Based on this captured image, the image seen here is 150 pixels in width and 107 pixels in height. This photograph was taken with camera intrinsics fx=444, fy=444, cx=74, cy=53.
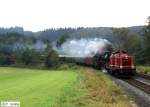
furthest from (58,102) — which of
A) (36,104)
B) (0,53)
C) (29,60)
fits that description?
(0,53)

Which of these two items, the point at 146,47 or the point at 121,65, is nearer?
the point at 121,65

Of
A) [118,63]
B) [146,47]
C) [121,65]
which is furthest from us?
[146,47]

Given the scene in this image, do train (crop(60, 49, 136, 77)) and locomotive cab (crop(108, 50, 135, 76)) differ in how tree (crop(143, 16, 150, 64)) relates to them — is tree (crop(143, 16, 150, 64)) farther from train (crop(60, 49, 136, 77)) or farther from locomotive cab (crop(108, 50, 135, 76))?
locomotive cab (crop(108, 50, 135, 76))

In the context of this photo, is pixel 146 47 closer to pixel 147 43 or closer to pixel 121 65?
pixel 147 43

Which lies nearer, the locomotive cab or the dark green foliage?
the locomotive cab

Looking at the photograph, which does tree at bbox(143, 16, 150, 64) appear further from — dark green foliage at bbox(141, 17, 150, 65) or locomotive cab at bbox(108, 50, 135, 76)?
locomotive cab at bbox(108, 50, 135, 76)

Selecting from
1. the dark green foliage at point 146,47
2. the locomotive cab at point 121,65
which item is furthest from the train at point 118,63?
the dark green foliage at point 146,47

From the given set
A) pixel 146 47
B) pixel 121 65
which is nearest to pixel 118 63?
pixel 121 65

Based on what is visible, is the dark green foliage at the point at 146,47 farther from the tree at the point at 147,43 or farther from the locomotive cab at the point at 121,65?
the locomotive cab at the point at 121,65

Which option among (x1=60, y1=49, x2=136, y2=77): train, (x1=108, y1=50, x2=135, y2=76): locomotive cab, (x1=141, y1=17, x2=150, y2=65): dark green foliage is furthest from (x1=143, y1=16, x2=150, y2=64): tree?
(x1=108, y1=50, x2=135, y2=76): locomotive cab

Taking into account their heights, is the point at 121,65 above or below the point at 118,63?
below

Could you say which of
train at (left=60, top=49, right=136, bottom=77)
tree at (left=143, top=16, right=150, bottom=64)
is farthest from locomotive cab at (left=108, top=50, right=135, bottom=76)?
tree at (left=143, top=16, right=150, bottom=64)

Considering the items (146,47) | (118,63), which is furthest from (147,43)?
(118,63)

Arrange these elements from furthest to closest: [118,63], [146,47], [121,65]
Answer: [146,47] < [118,63] < [121,65]
